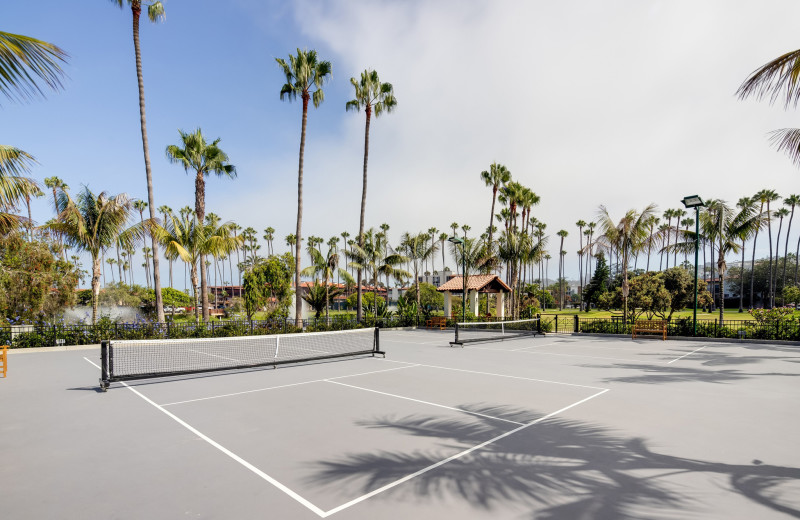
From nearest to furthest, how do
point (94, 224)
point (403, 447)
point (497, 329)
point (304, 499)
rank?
point (304, 499) → point (403, 447) → point (94, 224) → point (497, 329)

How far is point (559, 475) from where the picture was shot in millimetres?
4691

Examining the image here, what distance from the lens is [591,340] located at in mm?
21344

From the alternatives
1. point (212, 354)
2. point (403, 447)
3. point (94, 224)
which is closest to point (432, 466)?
point (403, 447)

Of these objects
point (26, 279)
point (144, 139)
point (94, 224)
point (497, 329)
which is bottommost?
point (497, 329)

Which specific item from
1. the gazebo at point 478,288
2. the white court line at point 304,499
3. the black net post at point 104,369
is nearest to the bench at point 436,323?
the gazebo at point 478,288

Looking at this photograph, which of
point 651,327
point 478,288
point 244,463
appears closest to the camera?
point 244,463

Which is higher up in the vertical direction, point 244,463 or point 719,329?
point 244,463

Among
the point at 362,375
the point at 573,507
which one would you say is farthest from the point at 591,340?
the point at 573,507

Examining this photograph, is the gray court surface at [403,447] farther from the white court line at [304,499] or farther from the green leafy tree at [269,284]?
the green leafy tree at [269,284]

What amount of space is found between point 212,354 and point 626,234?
2295 cm

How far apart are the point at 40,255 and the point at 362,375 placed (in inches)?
745

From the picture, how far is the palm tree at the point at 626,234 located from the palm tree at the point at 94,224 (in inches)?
1037

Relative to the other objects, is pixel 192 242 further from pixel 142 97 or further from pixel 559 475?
pixel 559 475

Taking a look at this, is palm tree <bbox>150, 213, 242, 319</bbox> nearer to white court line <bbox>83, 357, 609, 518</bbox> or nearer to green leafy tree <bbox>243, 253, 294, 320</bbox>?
green leafy tree <bbox>243, 253, 294, 320</bbox>
